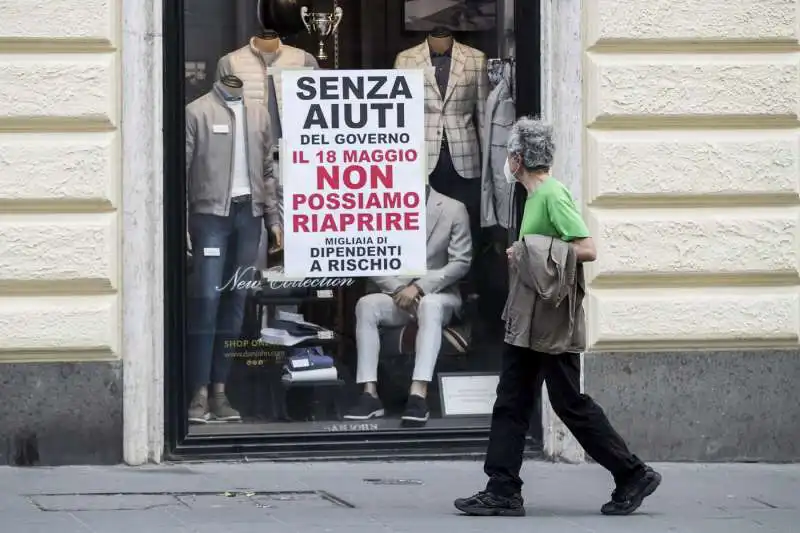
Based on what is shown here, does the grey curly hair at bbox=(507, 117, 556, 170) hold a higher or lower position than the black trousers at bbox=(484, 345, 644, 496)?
higher

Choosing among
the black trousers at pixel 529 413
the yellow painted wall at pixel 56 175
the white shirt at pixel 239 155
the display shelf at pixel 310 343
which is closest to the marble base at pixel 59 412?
the yellow painted wall at pixel 56 175

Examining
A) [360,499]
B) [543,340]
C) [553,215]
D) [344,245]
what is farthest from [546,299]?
[344,245]

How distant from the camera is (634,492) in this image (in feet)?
24.9

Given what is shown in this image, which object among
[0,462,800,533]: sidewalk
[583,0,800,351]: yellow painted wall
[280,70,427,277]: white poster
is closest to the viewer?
[0,462,800,533]: sidewalk

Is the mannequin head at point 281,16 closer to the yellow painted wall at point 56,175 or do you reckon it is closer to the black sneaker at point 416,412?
the yellow painted wall at point 56,175

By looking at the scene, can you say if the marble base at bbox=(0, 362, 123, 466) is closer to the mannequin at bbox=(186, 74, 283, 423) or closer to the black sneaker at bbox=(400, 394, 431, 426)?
the mannequin at bbox=(186, 74, 283, 423)

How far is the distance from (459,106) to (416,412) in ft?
5.91

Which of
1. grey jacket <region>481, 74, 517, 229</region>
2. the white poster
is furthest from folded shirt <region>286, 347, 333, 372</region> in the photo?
grey jacket <region>481, 74, 517, 229</region>

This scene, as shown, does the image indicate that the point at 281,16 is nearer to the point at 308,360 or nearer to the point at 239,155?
the point at 239,155

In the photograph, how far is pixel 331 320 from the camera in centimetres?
936

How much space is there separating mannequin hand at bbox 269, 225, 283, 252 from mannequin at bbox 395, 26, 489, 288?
0.92 metres

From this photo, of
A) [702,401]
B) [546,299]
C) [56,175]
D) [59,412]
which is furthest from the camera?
[702,401]

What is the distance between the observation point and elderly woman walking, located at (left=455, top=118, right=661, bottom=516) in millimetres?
7371

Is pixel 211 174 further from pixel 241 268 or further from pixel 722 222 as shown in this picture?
pixel 722 222
